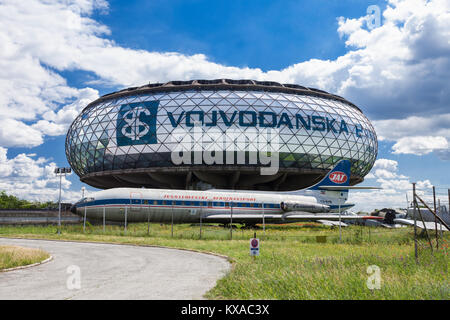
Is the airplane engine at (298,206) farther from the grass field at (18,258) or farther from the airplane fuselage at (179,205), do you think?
the grass field at (18,258)

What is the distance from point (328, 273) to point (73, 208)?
116ft

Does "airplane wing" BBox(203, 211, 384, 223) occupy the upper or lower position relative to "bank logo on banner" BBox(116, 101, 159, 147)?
lower

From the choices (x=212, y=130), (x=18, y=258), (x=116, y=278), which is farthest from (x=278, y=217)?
(x=116, y=278)

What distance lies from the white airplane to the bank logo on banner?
69.6ft

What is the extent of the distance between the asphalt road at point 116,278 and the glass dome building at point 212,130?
42.2 meters

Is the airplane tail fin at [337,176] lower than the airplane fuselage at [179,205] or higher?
higher

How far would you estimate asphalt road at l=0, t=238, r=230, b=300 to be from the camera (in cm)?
953

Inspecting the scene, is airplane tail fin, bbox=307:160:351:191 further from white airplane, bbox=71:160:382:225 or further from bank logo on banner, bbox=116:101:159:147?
bank logo on banner, bbox=116:101:159:147

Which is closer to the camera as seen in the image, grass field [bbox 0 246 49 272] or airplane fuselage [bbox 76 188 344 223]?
grass field [bbox 0 246 49 272]

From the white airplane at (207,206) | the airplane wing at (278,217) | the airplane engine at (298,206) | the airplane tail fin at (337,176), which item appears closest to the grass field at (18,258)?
the white airplane at (207,206)

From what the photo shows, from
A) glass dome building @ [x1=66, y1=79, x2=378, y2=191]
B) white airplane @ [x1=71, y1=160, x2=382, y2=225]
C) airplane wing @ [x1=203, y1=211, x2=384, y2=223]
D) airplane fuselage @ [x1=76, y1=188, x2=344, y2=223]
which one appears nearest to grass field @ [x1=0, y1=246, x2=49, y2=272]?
white airplane @ [x1=71, y1=160, x2=382, y2=225]

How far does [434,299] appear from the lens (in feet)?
26.0

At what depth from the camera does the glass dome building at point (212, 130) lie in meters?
59.8
